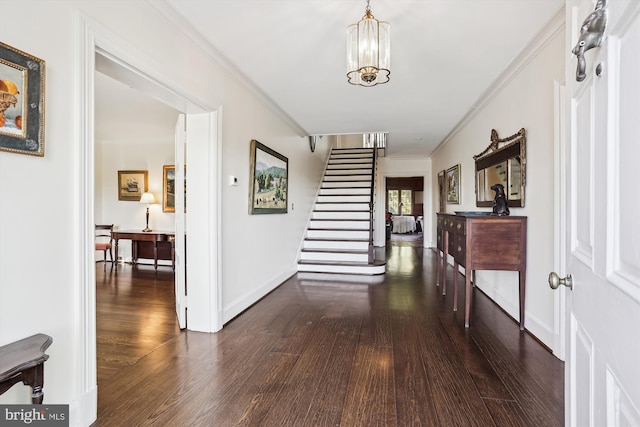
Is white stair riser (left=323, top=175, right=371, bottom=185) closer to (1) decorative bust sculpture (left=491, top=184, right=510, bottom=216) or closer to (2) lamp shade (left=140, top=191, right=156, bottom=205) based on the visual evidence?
(2) lamp shade (left=140, top=191, right=156, bottom=205)

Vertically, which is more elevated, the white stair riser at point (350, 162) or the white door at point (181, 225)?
the white stair riser at point (350, 162)

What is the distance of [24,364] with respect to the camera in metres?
1.10

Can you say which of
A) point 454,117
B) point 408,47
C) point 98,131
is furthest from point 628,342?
point 98,131

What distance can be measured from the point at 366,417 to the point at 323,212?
4890 mm

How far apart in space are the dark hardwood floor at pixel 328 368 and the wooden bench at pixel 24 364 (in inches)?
23.9

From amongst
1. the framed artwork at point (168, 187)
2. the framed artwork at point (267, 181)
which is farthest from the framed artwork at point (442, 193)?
the framed artwork at point (168, 187)

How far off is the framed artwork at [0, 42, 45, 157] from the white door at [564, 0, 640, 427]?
1892mm

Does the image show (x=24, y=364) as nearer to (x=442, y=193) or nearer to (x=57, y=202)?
(x=57, y=202)

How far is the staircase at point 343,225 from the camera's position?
5234mm

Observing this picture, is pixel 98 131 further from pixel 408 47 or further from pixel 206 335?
pixel 408 47

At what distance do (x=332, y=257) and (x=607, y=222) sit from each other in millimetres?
4817

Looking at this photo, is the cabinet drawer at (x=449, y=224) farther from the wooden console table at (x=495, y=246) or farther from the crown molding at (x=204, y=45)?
the crown molding at (x=204, y=45)

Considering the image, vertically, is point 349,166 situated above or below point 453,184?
above

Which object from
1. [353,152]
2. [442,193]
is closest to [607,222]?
[442,193]
